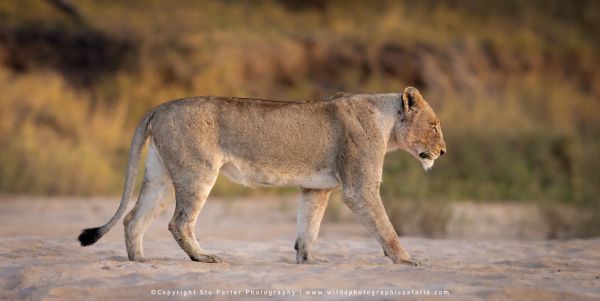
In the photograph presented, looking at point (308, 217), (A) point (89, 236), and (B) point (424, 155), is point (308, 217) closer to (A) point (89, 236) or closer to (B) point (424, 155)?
(B) point (424, 155)

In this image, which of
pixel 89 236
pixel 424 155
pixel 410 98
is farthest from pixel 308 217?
pixel 89 236

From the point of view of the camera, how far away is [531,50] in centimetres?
2566

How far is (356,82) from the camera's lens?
73.7 feet

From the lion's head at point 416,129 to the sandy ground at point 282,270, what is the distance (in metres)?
0.98

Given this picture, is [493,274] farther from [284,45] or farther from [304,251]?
[284,45]

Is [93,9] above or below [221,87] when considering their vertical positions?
above

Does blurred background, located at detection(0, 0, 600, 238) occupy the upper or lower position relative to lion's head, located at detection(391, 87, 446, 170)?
upper

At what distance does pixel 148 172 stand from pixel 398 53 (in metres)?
16.2

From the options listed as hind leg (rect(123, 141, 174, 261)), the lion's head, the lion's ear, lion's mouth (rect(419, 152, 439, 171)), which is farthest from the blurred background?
hind leg (rect(123, 141, 174, 261))

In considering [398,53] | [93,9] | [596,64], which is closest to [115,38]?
[93,9]

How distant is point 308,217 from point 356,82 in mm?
14364

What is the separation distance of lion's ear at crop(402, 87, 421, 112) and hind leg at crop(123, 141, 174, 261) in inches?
82.8

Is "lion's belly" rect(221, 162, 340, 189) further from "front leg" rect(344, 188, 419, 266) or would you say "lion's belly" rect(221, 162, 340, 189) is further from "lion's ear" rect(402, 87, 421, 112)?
"lion's ear" rect(402, 87, 421, 112)

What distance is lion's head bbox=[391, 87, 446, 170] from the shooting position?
27.3 ft
